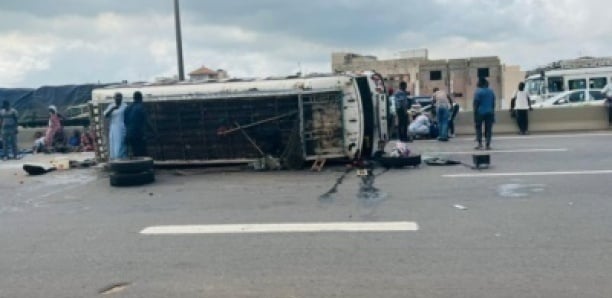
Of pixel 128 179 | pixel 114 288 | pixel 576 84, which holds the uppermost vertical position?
pixel 576 84

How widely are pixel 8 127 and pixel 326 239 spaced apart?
1475cm

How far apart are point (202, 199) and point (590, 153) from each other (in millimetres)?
8641

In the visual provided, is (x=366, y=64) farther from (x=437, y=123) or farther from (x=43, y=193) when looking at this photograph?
(x=43, y=193)

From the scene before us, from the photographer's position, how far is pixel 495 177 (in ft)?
35.1

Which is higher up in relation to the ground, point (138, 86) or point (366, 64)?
point (366, 64)

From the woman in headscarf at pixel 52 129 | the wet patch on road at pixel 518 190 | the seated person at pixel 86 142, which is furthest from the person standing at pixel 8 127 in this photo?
the wet patch on road at pixel 518 190

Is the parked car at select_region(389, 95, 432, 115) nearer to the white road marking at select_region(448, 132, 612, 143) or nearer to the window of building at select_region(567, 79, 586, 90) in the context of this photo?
the white road marking at select_region(448, 132, 612, 143)

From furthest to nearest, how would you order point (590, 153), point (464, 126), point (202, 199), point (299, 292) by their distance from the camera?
point (464, 126)
point (590, 153)
point (202, 199)
point (299, 292)

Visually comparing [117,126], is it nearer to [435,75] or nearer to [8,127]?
[8,127]

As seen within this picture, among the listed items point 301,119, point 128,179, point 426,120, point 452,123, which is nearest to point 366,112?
point 301,119

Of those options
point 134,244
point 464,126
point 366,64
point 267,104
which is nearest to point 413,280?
point 134,244

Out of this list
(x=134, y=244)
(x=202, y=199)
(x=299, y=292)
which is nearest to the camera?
(x=299, y=292)

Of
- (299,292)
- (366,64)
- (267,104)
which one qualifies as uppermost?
(366,64)

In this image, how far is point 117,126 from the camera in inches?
515
